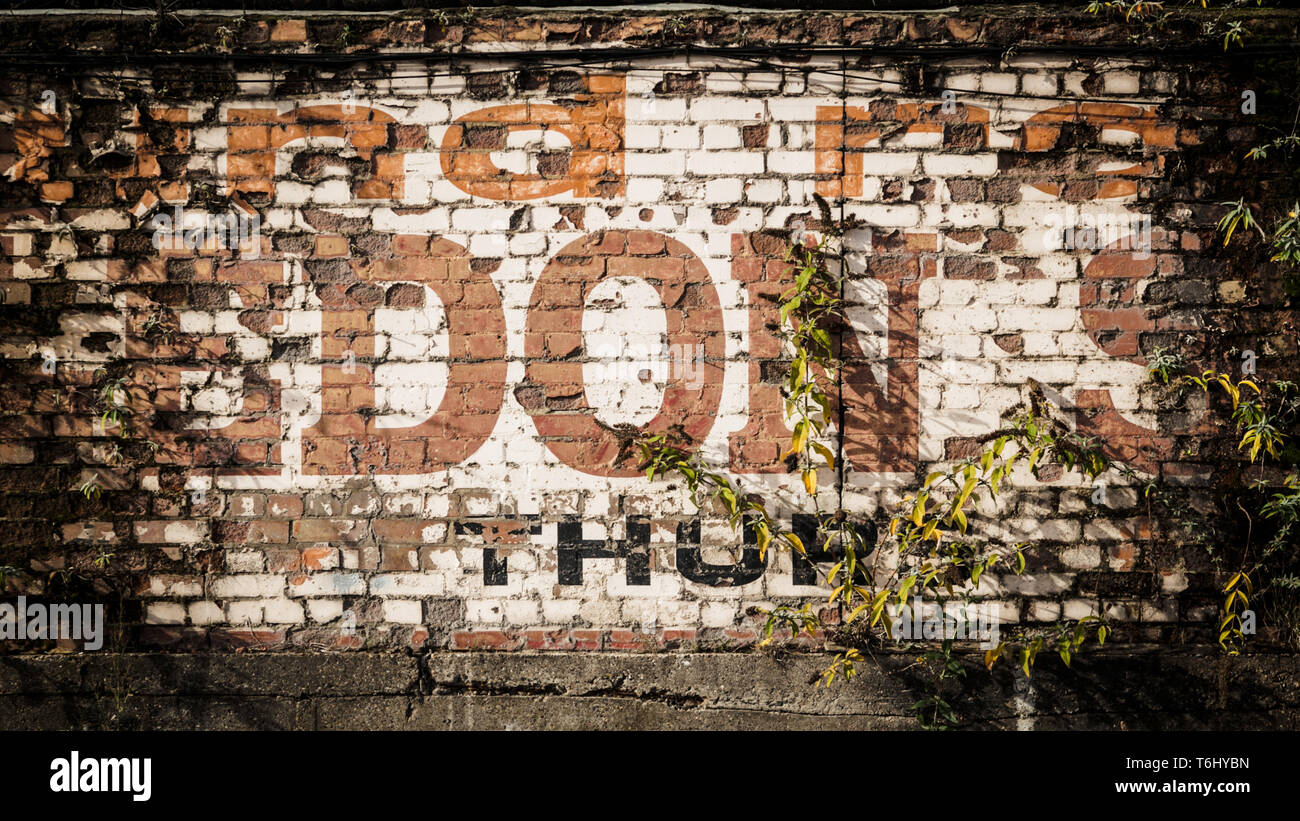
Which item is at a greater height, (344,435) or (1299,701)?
(344,435)

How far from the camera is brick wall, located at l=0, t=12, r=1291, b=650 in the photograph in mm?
2441

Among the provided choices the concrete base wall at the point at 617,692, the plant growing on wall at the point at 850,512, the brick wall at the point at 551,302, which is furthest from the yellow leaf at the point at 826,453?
the concrete base wall at the point at 617,692

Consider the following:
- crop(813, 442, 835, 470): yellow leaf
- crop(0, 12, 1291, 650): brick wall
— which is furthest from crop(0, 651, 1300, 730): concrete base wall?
crop(813, 442, 835, 470): yellow leaf

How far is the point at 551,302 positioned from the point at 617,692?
136 centimetres

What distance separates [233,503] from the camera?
97.4 inches

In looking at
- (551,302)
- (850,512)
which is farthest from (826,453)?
(551,302)

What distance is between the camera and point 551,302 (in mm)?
2465

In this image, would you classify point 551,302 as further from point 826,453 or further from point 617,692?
point 617,692

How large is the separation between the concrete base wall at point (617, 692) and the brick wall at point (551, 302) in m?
0.11

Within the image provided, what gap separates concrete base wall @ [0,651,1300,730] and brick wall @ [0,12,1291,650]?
0.11m

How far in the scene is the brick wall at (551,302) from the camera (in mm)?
2441

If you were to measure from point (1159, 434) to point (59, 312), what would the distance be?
385cm
